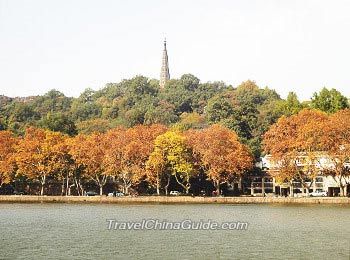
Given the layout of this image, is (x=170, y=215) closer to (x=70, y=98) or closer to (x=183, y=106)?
(x=183, y=106)

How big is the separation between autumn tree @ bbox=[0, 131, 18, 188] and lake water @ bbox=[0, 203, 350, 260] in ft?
94.4

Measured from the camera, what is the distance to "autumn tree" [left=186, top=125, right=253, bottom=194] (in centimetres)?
8219

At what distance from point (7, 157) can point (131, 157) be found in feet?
57.1

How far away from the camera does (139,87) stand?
185 m

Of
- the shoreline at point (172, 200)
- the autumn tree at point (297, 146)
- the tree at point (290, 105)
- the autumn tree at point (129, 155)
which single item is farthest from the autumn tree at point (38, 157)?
the tree at point (290, 105)

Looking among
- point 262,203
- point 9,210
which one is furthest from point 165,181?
point 9,210

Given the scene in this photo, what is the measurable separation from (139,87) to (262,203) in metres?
111

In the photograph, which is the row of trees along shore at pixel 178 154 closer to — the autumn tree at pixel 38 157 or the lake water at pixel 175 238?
the autumn tree at pixel 38 157

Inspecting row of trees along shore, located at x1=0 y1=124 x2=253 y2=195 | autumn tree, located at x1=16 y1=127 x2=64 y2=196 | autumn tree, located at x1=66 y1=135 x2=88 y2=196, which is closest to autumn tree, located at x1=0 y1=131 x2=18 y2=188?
row of trees along shore, located at x1=0 y1=124 x2=253 y2=195

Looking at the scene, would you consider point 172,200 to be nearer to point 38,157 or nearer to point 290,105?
point 38,157

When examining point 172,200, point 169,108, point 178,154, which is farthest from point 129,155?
point 169,108

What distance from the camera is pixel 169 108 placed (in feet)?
549

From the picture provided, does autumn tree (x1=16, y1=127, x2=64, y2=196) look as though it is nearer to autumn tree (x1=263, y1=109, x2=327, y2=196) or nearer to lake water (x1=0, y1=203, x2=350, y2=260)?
lake water (x1=0, y1=203, x2=350, y2=260)

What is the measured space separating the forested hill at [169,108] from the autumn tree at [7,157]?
71.8 feet
